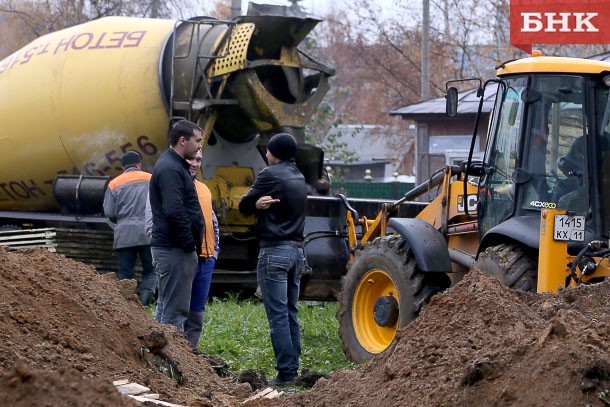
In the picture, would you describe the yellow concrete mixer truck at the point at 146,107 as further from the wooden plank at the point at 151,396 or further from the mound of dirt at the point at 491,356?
the wooden plank at the point at 151,396

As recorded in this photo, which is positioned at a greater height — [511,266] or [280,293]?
[511,266]

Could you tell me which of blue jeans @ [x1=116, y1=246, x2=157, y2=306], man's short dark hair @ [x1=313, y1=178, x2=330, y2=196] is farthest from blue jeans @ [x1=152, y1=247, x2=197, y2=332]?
man's short dark hair @ [x1=313, y1=178, x2=330, y2=196]

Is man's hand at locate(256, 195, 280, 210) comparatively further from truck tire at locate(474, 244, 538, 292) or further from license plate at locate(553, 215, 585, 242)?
license plate at locate(553, 215, 585, 242)

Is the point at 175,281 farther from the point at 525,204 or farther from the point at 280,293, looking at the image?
the point at 525,204

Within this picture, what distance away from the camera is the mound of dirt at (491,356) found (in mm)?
4211

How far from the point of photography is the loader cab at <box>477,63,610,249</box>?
23.6 feet

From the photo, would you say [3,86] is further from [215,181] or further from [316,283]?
[316,283]

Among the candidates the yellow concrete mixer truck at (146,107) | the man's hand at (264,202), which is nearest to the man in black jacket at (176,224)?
the man's hand at (264,202)

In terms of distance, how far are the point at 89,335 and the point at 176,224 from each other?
5.30ft

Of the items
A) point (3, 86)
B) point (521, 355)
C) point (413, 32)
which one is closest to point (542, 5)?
point (3, 86)

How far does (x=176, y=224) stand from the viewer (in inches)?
283

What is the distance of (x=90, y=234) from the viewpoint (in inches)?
508

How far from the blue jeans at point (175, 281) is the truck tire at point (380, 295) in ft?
5.62

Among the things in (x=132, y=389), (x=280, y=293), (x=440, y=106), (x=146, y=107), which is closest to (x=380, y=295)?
(x=280, y=293)
